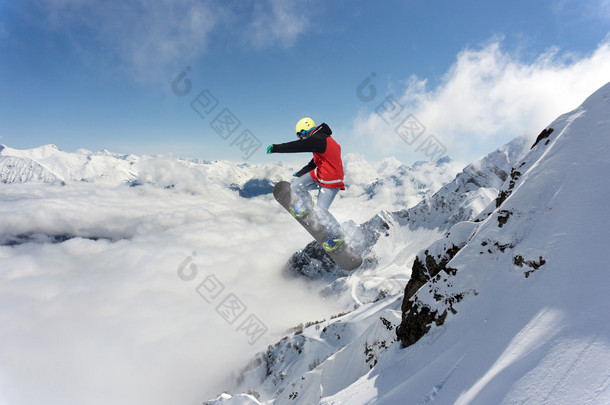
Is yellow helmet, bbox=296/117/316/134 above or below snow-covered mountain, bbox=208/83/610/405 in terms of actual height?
above

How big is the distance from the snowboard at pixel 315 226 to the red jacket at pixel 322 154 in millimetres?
873

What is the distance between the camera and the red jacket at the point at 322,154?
693 centimetres

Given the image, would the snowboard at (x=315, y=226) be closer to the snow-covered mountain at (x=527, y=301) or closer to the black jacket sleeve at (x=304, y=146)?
the black jacket sleeve at (x=304, y=146)

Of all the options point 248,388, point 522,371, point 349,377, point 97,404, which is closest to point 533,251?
point 522,371

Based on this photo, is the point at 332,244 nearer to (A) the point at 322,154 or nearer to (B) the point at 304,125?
(A) the point at 322,154

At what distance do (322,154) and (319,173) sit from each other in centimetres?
68

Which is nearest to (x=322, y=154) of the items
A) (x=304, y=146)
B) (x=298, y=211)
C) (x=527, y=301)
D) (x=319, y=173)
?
(x=319, y=173)

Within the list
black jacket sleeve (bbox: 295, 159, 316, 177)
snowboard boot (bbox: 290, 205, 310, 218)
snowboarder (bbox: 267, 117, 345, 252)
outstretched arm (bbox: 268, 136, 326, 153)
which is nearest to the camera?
outstretched arm (bbox: 268, 136, 326, 153)

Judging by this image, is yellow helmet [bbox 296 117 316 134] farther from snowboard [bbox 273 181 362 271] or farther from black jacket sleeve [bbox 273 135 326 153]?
snowboard [bbox 273 181 362 271]

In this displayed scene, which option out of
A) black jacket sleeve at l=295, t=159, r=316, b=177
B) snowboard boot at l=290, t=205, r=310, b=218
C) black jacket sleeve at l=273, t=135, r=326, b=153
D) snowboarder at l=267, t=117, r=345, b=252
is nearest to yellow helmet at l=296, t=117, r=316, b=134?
snowboarder at l=267, t=117, r=345, b=252

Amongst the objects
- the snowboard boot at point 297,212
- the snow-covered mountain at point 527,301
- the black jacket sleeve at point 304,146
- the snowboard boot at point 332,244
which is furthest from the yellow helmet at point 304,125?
the snow-covered mountain at point 527,301

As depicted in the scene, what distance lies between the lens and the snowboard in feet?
29.6

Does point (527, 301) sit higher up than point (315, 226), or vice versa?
point (315, 226)

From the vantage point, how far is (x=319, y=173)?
814 centimetres
